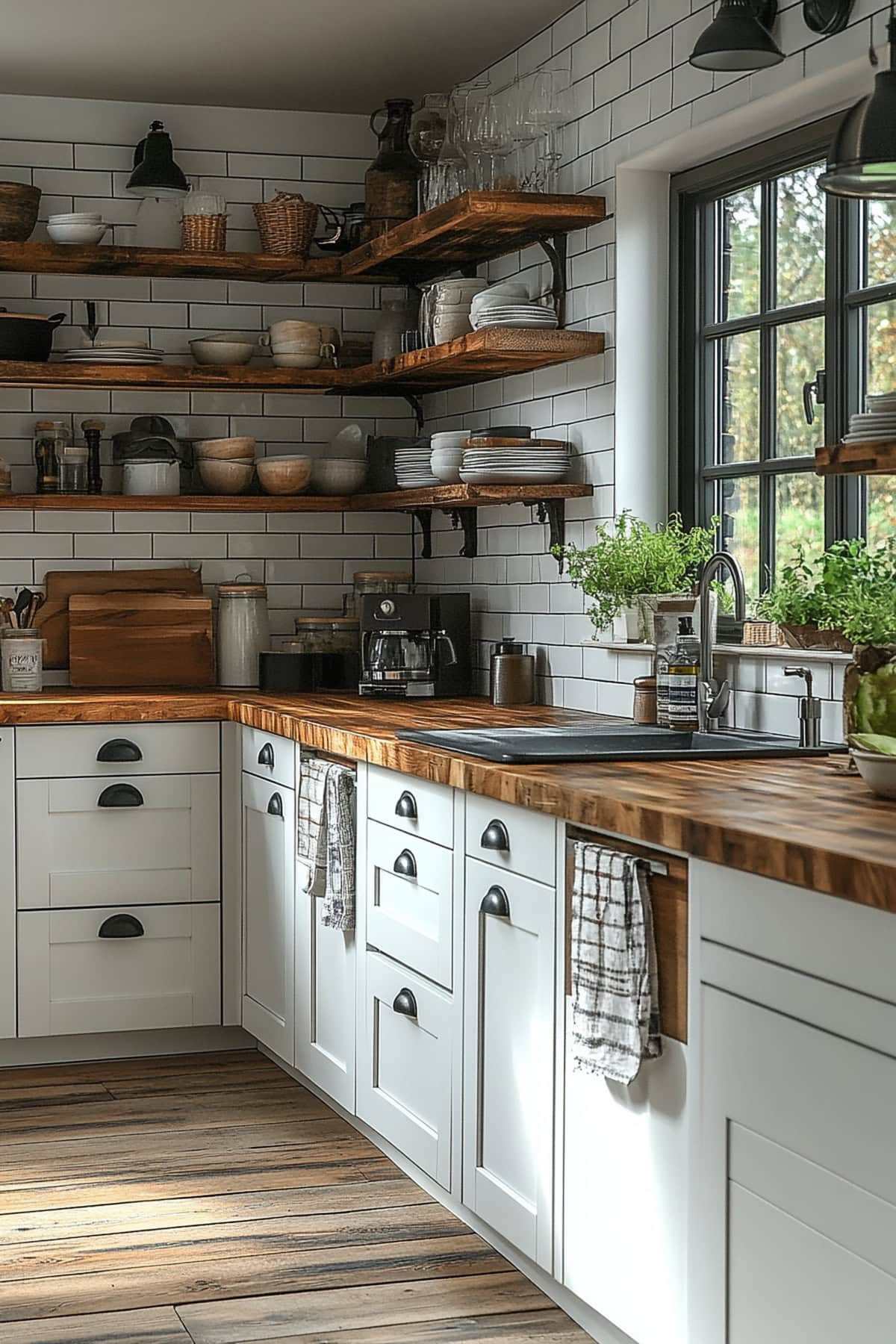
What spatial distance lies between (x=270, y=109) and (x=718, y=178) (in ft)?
6.28

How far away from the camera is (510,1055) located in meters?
2.96

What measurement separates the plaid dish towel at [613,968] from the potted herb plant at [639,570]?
1.29 m

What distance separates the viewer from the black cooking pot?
4836mm

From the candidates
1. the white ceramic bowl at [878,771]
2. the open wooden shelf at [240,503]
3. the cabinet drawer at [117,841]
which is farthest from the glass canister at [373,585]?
the white ceramic bowl at [878,771]

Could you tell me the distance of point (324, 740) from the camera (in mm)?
3803

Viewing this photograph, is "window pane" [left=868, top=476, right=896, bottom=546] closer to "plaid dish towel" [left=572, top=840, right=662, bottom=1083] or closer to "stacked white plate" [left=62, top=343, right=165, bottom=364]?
"plaid dish towel" [left=572, top=840, right=662, bottom=1083]

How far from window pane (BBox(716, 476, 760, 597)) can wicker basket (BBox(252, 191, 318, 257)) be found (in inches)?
70.9

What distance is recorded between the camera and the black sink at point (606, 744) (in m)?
3.08

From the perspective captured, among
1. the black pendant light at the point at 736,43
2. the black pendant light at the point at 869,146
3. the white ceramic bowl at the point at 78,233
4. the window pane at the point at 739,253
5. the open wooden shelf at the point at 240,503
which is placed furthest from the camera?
the white ceramic bowl at the point at 78,233

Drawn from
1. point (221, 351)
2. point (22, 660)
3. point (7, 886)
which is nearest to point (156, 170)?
point (221, 351)

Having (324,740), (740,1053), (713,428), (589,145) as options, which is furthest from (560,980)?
(589,145)

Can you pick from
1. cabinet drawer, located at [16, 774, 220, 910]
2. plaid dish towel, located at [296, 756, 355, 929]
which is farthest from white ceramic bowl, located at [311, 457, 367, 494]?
plaid dish towel, located at [296, 756, 355, 929]

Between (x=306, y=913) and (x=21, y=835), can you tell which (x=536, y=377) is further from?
(x=21, y=835)

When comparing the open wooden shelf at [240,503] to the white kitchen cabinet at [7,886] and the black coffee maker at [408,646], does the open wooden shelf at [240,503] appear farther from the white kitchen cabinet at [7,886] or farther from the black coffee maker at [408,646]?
the white kitchen cabinet at [7,886]
